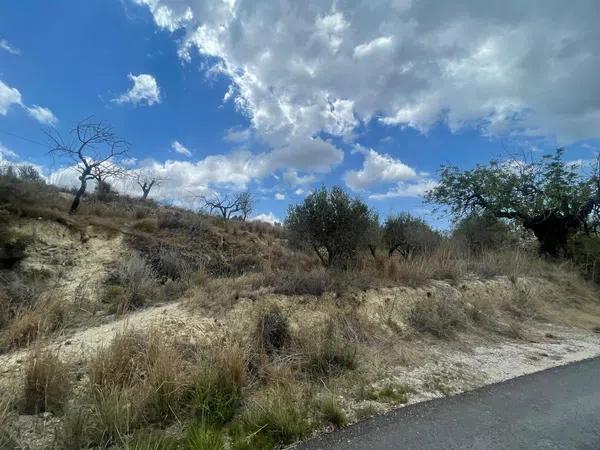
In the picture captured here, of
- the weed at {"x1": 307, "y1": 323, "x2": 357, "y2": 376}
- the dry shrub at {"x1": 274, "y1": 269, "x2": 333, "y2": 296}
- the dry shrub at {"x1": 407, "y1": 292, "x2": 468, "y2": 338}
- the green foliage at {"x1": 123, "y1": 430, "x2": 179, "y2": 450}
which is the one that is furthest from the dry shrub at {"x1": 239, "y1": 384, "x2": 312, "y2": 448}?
the dry shrub at {"x1": 407, "y1": 292, "x2": 468, "y2": 338}

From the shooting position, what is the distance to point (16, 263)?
11.0 metres

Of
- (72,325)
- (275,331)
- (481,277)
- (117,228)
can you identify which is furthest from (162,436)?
(117,228)

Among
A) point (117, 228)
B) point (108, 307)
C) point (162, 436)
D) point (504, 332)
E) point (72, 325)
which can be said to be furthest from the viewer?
point (117, 228)

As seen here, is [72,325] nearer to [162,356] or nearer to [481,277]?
[162,356]

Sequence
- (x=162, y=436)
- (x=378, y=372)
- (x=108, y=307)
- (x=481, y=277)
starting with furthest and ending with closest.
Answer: (x=481, y=277), (x=108, y=307), (x=378, y=372), (x=162, y=436)

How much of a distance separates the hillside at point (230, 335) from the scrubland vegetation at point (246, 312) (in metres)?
0.03

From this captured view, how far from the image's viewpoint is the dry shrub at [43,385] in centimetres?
410

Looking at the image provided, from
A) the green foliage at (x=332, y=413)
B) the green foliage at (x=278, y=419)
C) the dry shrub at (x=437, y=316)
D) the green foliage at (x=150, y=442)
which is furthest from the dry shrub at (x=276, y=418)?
the dry shrub at (x=437, y=316)

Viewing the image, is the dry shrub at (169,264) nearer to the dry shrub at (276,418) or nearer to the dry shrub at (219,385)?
the dry shrub at (219,385)

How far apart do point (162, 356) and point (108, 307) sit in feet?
17.5

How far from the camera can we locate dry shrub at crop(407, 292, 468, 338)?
7793mm

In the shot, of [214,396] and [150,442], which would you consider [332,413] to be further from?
[150,442]

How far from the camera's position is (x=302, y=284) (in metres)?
8.66

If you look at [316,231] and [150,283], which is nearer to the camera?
[150,283]
